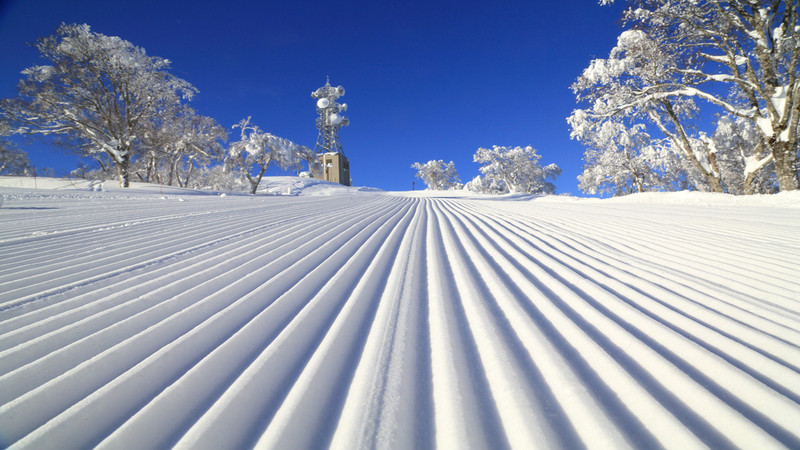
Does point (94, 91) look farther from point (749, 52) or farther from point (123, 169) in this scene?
point (749, 52)

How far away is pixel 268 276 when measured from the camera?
6.30 ft

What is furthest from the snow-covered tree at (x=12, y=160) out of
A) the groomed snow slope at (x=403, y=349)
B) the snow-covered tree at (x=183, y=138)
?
the groomed snow slope at (x=403, y=349)

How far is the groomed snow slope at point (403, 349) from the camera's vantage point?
0.76 m

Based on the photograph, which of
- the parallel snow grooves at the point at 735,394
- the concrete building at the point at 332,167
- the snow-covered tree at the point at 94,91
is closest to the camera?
the parallel snow grooves at the point at 735,394

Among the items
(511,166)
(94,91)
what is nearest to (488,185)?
(511,166)

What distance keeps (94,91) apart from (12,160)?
810 inches

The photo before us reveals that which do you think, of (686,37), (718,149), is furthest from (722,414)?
(718,149)

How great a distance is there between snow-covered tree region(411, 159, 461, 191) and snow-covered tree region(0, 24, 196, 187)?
2870 centimetres

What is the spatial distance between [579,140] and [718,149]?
1266 centimetres

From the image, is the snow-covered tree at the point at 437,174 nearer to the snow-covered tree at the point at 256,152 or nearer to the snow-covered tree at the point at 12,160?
the snow-covered tree at the point at 256,152

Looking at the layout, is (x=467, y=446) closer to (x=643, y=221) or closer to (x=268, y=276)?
(x=268, y=276)

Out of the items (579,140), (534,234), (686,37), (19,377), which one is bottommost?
(19,377)

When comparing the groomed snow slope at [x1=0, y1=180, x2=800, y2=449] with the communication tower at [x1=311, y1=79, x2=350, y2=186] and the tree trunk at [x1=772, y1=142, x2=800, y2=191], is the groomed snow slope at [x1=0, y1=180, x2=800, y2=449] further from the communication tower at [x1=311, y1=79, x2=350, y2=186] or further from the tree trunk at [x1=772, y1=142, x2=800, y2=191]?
the communication tower at [x1=311, y1=79, x2=350, y2=186]

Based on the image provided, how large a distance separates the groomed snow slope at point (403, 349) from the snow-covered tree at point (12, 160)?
3424 centimetres
